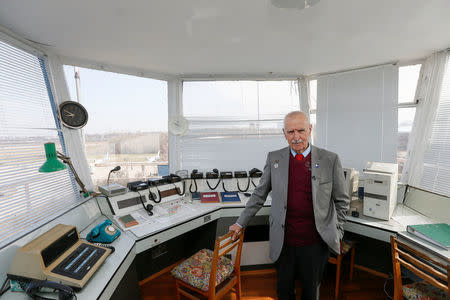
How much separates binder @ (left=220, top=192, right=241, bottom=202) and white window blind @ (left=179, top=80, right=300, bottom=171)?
18.7 inches

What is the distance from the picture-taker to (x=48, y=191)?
1983 mm

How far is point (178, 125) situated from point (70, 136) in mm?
1255

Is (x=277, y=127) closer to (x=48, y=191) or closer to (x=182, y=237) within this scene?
(x=182, y=237)

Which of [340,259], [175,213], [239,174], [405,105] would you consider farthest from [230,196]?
[405,105]

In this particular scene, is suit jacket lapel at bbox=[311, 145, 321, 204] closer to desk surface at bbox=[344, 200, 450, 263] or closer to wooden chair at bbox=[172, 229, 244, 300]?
wooden chair at bbox=[172, 229, 244, 300]

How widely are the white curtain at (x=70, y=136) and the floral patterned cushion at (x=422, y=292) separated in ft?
10.2

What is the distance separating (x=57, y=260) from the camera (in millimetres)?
1289

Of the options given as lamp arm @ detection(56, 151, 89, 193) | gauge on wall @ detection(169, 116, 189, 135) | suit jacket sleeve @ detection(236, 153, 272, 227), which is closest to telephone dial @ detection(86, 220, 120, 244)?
lamp arm @ detection(56, 151, 89, 193)

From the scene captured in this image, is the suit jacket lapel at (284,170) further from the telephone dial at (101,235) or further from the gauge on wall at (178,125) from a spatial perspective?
the gauge on wall at (178,125)

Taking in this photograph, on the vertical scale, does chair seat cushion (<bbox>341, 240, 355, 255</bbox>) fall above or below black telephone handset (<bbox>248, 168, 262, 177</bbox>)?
below

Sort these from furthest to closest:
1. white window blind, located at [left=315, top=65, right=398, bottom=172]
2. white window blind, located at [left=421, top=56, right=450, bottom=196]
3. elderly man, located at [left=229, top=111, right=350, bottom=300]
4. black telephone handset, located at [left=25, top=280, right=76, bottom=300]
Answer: white window blind, located at [left=315, top=65, right=398, bottom=172], white window blind, located at [left=421, top=56, right=450, bottom=196], elderly man, located at [left=229, top=111, right=350, bottom=300], black telephone handset, located at [left=25, top=280, right=76, bottom=300]

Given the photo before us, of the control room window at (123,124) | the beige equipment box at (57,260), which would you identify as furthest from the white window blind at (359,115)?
the beige equipment box at (57,260)

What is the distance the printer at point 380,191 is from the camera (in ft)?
6.56

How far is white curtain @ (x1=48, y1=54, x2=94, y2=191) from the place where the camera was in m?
2.12
